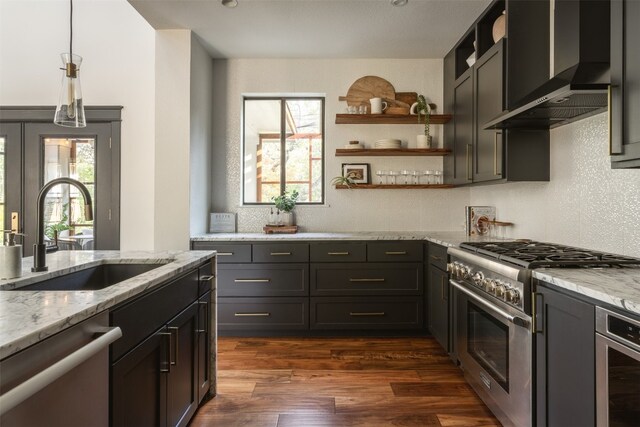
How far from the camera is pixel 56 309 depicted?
98 cm

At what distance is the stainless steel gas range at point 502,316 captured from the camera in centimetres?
166

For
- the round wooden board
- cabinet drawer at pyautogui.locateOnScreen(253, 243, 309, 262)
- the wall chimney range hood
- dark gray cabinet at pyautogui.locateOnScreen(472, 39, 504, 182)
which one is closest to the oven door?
dark gray cabinet at pyautogui.locateOnScreen(472, 39, 504, 182)

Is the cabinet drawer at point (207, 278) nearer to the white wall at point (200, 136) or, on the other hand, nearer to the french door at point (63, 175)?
the white wall at point (200, 136)

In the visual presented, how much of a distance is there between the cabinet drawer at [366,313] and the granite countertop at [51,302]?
1.70 m

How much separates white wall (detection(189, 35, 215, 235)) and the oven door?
228cm

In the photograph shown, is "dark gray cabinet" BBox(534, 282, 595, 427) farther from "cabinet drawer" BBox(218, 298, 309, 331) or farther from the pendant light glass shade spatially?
the pendant light glass shade

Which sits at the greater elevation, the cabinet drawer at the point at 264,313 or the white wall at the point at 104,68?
the white wall at the point at 104,68

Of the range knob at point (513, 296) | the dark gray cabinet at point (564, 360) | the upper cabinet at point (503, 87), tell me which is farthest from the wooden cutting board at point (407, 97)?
the dark gray cabinet at point (564, 360)

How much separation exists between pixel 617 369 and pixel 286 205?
2.94 meters

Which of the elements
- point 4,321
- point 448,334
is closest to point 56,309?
point 4,321

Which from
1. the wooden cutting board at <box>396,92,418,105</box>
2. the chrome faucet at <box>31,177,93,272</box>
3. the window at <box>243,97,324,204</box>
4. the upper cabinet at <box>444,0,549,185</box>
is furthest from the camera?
the window at <box>243,97,324,204</box>

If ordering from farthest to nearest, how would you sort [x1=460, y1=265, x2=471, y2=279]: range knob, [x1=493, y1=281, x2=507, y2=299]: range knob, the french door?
the french door, [x1=460, y1=265, x2=471, y2=279]: range knob, [x1=493, y1=281, x2=507, y2=299]: range knob

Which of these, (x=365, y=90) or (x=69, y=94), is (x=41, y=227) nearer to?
(x=69, y=94)

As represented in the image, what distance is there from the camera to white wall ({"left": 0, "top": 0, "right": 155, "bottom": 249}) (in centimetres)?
382
